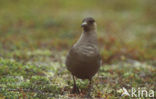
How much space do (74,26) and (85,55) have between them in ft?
39.9

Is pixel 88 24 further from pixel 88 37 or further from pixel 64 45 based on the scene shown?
pixel 64 45

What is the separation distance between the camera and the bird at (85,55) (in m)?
6.87

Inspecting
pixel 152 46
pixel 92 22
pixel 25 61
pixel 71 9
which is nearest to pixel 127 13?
pixel 71 9

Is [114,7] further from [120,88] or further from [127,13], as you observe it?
[120,88]

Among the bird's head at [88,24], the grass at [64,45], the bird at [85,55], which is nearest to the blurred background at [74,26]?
the grass at [64,45]

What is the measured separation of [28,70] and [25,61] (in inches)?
72.6

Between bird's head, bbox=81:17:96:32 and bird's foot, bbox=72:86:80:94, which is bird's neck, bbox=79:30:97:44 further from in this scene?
bird's foot, bbox=72:86:80:94

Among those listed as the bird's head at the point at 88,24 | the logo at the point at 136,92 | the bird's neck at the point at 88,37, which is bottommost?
the logo at the point at 136,92

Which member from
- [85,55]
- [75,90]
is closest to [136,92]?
[75,90]

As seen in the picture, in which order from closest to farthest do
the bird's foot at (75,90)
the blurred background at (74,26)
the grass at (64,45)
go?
the bird's foot at (75,90)
the grass at (64,45)
the blurred background at (74,26)

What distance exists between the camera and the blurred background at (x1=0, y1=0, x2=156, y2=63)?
1323 centimetres

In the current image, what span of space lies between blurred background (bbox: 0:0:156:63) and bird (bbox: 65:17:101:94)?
4524 millimetres

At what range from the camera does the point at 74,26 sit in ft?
61.8

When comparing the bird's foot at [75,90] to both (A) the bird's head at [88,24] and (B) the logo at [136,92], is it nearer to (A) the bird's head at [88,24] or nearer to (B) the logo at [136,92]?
(B) the logo at [136,92]
